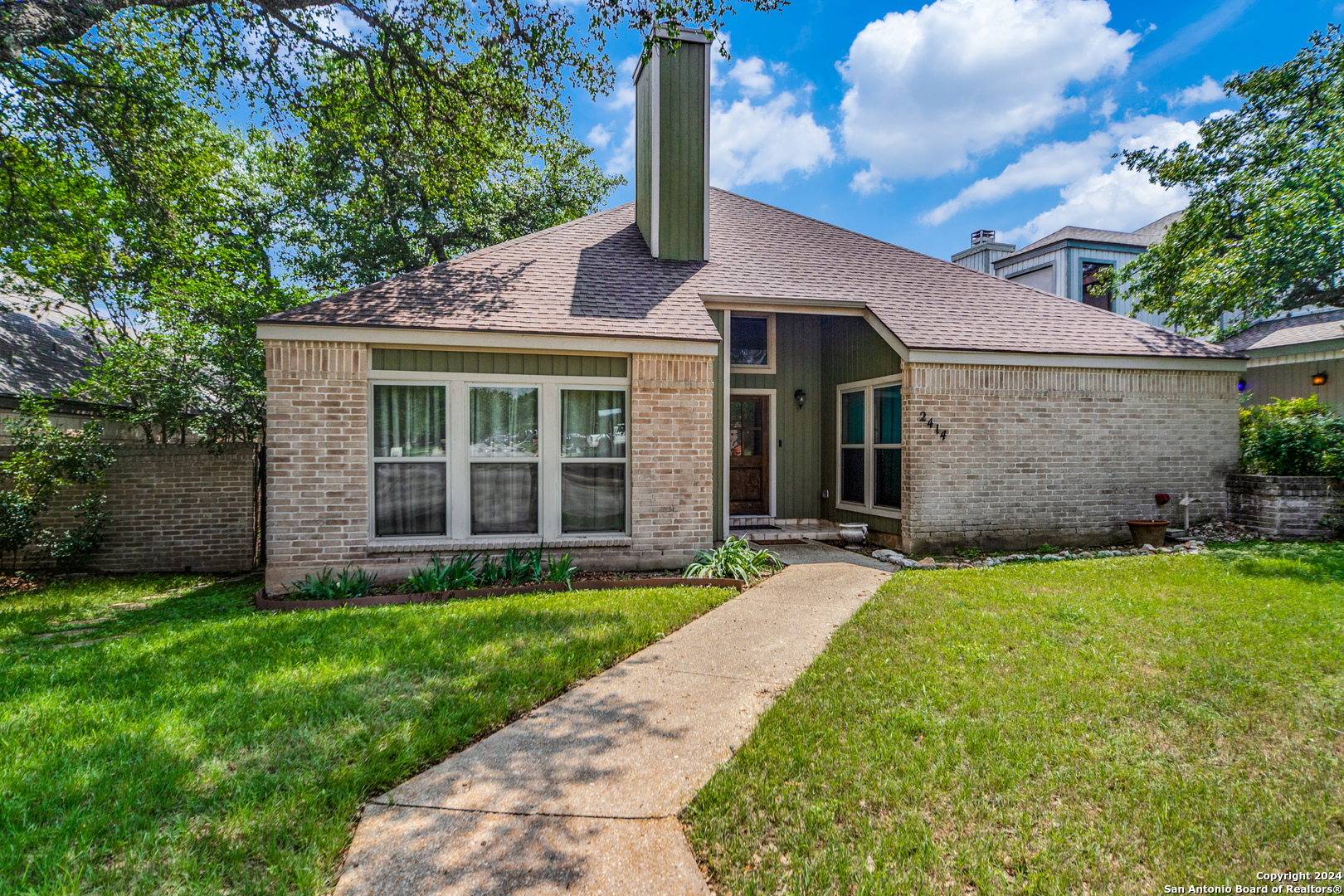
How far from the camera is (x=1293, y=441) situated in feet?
29.1

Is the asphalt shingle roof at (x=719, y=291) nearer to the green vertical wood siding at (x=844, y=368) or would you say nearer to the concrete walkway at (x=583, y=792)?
the green vertical wood siding at (x=844, y=368)

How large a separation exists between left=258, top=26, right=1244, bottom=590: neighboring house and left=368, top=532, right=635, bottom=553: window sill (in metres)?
0.03

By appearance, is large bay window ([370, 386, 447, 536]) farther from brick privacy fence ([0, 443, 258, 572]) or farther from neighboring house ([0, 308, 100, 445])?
neighboring house ([0, 308, 100, 445])

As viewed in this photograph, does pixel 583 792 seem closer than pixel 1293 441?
Yes

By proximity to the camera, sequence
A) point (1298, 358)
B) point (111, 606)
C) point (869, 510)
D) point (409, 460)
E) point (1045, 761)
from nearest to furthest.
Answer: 1. point (1045, 761)
2. point (111, 606)
3. point (409, 460)
4. point (869, 510)
5. point (1298, 358)

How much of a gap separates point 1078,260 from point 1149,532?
38.3ft

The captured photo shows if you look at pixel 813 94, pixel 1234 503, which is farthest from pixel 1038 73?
pixel 1234 503

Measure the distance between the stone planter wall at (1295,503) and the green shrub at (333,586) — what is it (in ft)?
39.4

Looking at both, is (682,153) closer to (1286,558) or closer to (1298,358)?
(1286,558)

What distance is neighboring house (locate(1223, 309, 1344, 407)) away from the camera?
11.7m

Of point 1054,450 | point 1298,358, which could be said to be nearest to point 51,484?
point 1054,450

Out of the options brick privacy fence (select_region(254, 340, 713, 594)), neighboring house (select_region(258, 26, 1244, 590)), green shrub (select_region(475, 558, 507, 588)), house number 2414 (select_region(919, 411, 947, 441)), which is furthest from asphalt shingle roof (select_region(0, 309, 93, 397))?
house number 2414 (select_region(919, 411, 947, 441))

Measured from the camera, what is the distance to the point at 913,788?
263cm

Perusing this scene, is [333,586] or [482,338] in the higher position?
[482,338]
